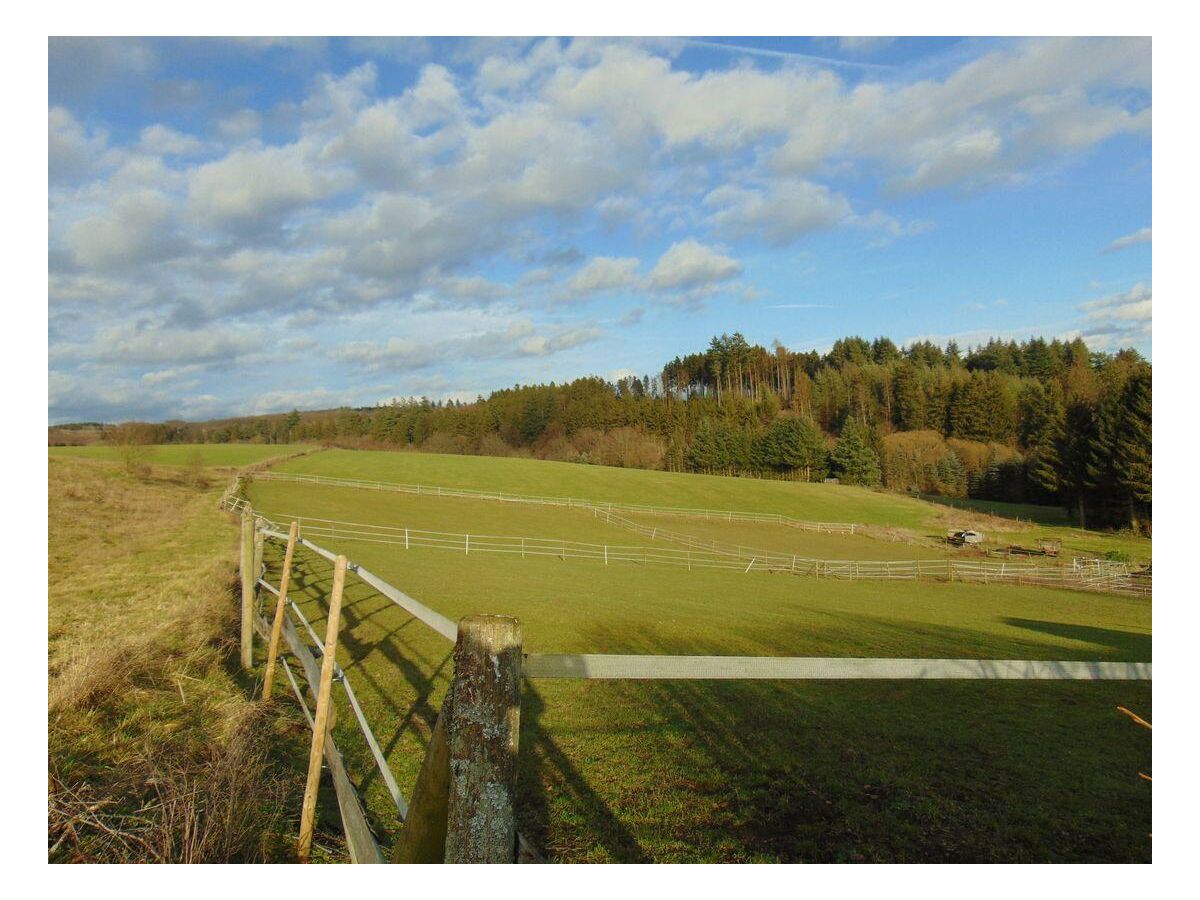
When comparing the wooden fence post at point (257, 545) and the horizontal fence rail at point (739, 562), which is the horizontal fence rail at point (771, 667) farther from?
the horizontal fence rail at point (739, 562)

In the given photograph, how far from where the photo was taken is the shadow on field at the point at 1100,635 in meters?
12.3

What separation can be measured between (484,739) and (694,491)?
5663 centimetres

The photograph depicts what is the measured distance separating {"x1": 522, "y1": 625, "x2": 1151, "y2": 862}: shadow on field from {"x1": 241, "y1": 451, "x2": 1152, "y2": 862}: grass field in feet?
0.06

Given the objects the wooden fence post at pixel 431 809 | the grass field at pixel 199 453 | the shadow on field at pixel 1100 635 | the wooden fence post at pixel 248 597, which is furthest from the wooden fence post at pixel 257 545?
the grass field at pixel 199 453

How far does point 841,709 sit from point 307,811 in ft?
16.0

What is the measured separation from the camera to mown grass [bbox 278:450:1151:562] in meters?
49.3

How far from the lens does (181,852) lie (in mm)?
3264

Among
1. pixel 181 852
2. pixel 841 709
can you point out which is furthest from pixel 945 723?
pixel 181 852

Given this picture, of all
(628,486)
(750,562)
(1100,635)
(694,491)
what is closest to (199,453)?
(628,486)

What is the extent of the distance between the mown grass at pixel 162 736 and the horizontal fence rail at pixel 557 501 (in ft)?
117

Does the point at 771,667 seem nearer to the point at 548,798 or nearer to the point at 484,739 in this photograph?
the point at 484,739

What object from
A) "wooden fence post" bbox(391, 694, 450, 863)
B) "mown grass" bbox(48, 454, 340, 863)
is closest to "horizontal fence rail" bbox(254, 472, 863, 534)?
"mown grass" bbox(48, 454, 340, 863)

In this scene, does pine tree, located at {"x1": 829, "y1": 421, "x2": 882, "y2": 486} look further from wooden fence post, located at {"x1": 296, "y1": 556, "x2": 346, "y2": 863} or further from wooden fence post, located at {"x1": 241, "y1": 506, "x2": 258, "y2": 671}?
wooden fence post, located at {"x1": 296, "y1": 556, "x2": 346, "y2": 863}

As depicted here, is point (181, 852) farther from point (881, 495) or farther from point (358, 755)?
point (881, 495)
